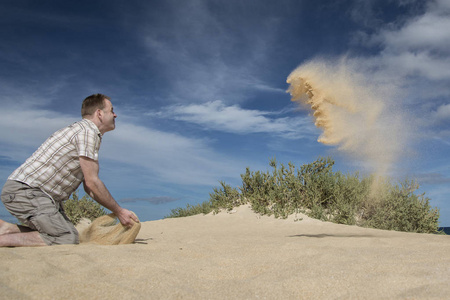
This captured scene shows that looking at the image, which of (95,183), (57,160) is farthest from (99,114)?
(95,183)

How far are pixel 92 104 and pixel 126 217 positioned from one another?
1439mm

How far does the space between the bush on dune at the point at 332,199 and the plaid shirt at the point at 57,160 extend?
513 cm

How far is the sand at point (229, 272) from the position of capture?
83.8 inches

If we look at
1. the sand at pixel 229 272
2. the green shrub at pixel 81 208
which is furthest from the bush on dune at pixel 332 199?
the sand at pixel 229 272

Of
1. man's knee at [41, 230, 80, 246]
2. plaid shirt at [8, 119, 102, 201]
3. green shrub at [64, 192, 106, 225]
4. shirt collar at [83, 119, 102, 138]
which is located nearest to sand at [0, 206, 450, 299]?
man's knee at [41, 230, 80, 246]

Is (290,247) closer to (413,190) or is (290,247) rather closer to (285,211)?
(285,211)

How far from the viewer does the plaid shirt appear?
400 cm

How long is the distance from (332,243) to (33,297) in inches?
127

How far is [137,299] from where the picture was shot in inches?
77.7

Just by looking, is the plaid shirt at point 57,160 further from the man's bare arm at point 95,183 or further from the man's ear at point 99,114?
the man's ear at point 99,114

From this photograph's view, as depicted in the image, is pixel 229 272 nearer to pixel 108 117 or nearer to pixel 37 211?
pixel 37 211

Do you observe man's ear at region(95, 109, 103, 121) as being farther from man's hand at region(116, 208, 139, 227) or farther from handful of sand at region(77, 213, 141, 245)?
handful of sand at region(77, 213, 141, 245)

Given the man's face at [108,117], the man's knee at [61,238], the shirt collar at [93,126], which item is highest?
the man's face at [108,117]

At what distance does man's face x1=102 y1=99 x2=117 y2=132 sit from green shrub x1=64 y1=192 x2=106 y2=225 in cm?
536
